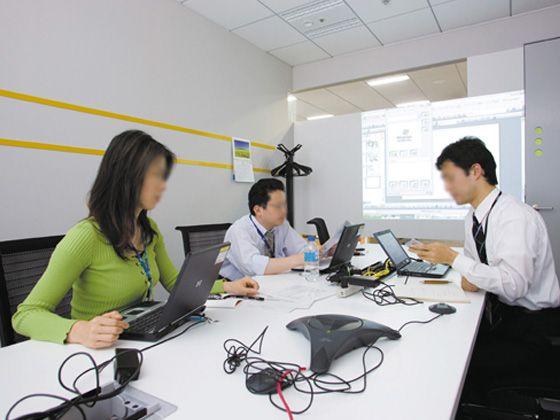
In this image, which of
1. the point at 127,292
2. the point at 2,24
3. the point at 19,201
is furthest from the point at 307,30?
the point at 127,292

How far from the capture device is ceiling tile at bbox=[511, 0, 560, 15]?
10.5 feet

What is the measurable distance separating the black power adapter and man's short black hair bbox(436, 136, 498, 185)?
1.60 m

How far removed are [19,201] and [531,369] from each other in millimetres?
2607

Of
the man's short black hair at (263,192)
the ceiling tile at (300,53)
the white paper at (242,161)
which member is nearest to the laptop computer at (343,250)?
the man's short black hair at (263,192)

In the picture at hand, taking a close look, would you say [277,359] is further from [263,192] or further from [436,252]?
[263,192]

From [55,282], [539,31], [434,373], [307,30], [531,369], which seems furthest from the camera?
[307,30]

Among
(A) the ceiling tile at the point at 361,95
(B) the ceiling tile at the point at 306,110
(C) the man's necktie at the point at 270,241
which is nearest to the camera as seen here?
(C) the man's necktie at the point at 270,241

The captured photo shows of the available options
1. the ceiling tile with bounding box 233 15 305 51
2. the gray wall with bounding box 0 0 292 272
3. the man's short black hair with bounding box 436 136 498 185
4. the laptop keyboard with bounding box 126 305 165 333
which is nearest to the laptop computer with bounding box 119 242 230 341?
the laptop keyboard with bounding box 126 305 165 333

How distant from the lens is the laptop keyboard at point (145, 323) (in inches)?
41.9

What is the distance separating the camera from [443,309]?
49.0 inches

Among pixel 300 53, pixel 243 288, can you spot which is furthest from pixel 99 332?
pixel 300 53

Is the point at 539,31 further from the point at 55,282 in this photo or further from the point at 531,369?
the point at 55,282

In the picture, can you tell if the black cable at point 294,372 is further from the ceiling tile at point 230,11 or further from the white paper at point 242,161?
the ceiling tile at point 230,11

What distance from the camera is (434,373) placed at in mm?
829
